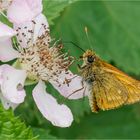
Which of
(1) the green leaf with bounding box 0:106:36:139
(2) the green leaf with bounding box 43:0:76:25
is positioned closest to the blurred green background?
(2) the green leaf with bounding box 43:0:76:25

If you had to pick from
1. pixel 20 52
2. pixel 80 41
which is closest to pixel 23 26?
pixel 20 52

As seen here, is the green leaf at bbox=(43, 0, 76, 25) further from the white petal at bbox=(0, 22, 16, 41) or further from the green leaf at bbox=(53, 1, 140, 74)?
the green leaf at bbox=(53, 1, 140, 74)

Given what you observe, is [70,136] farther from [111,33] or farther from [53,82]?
[53,82]

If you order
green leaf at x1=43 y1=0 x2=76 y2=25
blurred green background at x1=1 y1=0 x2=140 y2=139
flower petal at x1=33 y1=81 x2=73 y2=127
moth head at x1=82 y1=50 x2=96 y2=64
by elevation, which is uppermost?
green leaf at x1=43 y1=0 x2=76 y2=25

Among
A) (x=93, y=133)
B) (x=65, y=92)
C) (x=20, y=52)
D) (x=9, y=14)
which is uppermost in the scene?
(x=9, y=14)

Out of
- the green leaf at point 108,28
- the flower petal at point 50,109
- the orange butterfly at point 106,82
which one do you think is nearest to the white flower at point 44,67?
the flower petal at point 50,109

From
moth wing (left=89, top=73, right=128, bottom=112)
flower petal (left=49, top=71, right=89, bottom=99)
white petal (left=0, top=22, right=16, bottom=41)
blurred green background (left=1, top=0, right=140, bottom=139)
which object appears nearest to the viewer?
white petal (left=0, top=22, right=16, bottom=41)

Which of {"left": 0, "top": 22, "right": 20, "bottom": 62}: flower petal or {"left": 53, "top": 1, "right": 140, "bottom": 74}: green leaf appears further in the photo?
{"left": 53, "top": 1, "right": 140, "bottom": 74}: green leaf
